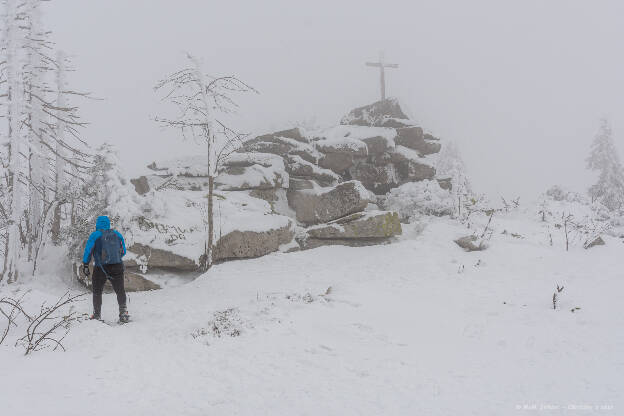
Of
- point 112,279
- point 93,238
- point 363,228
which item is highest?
point 93,238

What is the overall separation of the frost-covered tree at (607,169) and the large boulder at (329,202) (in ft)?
78.9

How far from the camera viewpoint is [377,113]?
22.5m

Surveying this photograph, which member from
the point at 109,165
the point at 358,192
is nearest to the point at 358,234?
the point at 358,192

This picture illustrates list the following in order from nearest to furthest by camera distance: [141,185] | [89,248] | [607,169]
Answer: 1. [89,248]
2. [141,185]
3. [607,169]

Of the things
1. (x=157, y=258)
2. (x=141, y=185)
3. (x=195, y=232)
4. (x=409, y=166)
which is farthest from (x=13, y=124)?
(x=409, y=166)

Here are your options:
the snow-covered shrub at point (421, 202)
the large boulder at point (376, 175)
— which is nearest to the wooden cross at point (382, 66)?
the large boulder at point (376, 175)

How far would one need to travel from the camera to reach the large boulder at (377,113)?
22.2 metres

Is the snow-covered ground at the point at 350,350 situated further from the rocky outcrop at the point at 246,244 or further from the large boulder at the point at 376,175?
the large boulder at the point at 376,175

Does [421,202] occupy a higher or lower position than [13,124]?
lower

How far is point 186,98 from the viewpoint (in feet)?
38.8

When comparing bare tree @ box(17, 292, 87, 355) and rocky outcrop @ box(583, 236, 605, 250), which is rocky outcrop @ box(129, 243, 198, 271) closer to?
bare tree @ box(17, 292, 87, 355)

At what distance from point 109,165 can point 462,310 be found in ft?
34.7

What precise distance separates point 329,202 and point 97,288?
9961 mm

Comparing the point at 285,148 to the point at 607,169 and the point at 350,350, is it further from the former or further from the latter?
the point at 607,169
